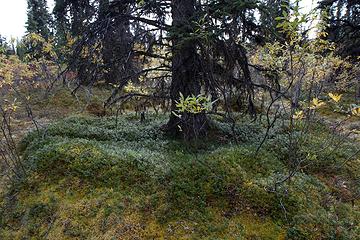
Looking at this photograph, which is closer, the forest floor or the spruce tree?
the forest floor

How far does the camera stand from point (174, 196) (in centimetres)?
499

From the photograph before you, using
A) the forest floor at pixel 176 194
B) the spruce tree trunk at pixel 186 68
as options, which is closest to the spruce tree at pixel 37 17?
the spruce tree trunk at pixel 186 68

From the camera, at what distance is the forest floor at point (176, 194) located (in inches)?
182

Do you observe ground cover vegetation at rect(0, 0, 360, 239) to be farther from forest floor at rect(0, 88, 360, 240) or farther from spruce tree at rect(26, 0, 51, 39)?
spruce tree at rect(26, 0, 51, 39)

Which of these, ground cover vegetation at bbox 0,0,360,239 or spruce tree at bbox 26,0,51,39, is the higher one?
spruce tree at bbox 26,0,51,39

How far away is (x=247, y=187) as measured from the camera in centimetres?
513

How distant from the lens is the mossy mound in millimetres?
4609

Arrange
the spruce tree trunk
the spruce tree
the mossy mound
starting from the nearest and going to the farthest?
1. the mossy mound
2. the spruce tree trunk
3. the spruce tree

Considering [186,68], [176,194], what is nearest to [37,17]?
[186,68]

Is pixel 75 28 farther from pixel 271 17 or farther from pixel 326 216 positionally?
pixel 326 216

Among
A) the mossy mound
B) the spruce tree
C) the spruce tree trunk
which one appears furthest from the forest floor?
the spruce tree

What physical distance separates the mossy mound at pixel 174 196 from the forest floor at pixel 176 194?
2 cm

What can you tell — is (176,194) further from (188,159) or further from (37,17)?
(37,17)

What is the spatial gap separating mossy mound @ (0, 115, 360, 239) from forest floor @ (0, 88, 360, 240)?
0.02 metres
